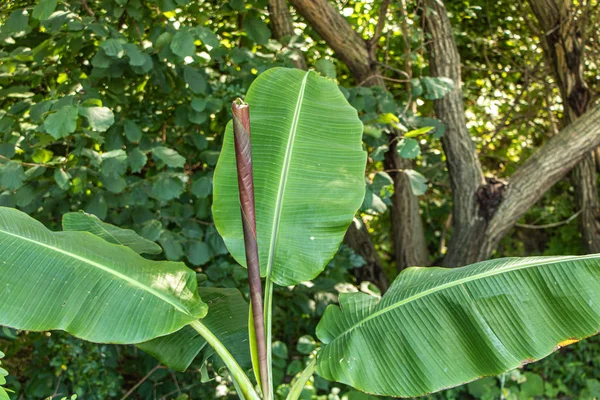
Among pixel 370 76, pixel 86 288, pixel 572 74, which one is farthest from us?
pixel 572 74

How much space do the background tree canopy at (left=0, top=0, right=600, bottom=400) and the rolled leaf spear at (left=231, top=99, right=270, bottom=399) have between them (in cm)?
50

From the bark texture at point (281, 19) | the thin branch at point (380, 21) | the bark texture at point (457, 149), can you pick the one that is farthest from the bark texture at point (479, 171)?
the bark texture at point (281, 19)

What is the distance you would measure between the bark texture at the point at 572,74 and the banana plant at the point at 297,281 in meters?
2.82

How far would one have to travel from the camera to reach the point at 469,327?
1881 mm

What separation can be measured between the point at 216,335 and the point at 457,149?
2.59 meters

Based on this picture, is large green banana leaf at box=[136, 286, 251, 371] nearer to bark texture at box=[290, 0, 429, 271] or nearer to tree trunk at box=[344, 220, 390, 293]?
bark texture at box=[290, 0, 429, 271]

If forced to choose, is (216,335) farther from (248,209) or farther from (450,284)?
(450,284)

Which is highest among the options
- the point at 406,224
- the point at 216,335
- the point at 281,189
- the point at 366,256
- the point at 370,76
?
the point at 370,76

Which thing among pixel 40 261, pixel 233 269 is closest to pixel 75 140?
pixel 233 269

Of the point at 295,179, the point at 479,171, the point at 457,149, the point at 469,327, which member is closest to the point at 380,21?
the point at 457,149

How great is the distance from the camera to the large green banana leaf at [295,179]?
2086mm

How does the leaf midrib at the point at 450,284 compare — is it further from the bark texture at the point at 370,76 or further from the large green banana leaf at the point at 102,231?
the bark texture at the point at 370,76

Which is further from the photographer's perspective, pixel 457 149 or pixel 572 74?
pixel 572 74

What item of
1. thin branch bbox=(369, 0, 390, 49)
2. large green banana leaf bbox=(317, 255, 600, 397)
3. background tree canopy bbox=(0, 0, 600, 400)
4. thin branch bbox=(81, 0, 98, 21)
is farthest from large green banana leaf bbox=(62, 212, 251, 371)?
thin branch bbox=(369, 0, 390, 49)
